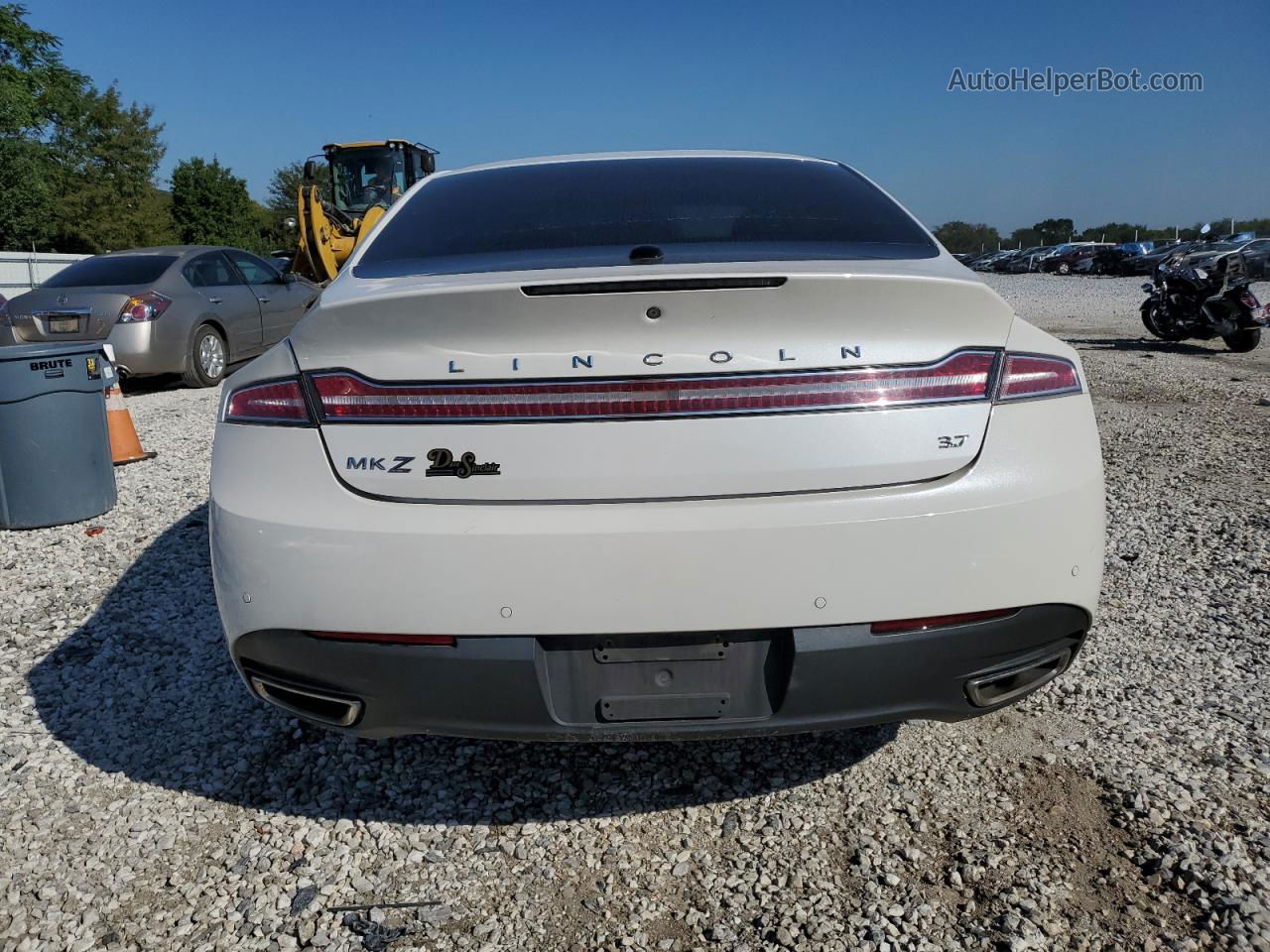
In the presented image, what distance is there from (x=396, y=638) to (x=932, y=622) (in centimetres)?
111

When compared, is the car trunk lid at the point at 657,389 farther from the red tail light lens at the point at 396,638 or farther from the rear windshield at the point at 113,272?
the rear windshield at the point at 113,272

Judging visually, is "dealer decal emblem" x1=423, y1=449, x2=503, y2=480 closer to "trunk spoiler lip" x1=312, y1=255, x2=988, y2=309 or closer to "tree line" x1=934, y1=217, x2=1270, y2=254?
"trunk spoiler lip" x1=312, y1=255, x2=988, y2=309

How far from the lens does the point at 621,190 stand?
115 inches

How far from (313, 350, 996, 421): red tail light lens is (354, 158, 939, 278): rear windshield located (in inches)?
13.5

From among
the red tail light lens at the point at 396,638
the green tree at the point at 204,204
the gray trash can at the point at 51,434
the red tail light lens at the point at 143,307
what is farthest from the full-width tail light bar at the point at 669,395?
the green tree at the point at 204,204

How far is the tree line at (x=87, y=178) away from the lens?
40.7 meters

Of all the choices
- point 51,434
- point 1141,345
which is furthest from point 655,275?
point 1141,345

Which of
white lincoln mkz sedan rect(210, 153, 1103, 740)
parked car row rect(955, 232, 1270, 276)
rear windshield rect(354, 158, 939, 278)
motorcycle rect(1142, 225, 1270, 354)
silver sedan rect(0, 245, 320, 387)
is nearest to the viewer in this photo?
white lincoln mkz sedan rect(210, 153, 1103, 740)

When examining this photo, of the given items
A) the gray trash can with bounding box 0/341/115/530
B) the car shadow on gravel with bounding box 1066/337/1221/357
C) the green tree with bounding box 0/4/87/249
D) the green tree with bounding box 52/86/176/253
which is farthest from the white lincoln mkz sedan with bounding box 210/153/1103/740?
the green tree with bounding box 52/86/176/253

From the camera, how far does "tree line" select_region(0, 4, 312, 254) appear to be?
1603 inches

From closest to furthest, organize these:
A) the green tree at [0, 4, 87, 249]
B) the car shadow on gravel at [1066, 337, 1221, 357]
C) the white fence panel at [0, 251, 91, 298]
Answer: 1. the car shadow on gravel at [1066, 337, 1221, 357]
2. the white fence panel at [0, 251, 91, 298]
3. the green tree at [0, 4, 87, 249]

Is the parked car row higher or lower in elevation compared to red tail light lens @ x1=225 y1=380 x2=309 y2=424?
lower

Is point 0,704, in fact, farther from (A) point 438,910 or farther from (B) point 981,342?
(B) point 981,342

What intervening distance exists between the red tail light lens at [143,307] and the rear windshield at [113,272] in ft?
0.95
